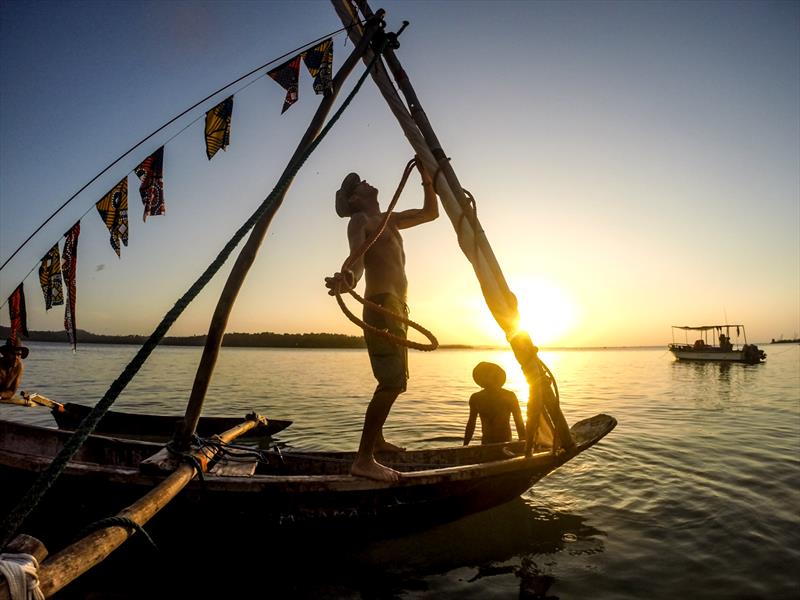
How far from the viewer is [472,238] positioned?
4590mm

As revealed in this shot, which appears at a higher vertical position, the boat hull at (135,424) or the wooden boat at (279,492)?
the wooden boat at (279,492)

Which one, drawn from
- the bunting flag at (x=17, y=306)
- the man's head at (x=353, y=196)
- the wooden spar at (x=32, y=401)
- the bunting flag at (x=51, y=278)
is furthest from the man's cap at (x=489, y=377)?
the wooden spar at (x=32, y=401)

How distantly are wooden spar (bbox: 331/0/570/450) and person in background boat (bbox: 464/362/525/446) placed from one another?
1425 mm

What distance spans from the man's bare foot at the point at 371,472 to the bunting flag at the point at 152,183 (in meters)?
4.61

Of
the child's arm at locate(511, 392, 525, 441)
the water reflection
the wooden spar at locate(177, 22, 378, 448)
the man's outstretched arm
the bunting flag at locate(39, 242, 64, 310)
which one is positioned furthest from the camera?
the bunting flag at locate(39, 242, 64, 310)

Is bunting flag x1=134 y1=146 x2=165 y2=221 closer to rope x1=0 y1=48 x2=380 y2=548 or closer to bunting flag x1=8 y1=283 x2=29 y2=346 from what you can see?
bunting flag x1=8 y1=283 x2=29 y2=346

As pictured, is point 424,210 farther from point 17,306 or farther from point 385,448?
point 17,306

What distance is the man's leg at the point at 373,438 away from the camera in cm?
377

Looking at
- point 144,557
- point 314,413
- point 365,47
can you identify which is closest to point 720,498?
point 144,557

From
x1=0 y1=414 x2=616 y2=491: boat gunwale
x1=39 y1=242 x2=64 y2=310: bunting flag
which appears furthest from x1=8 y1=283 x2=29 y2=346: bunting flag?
x1=0 y1=414 x2=616 y2=491: boat gunwale

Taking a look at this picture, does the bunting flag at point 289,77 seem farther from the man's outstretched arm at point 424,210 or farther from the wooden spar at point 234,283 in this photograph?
the man's outstretched arm at point 424,210

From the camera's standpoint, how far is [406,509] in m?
4.06

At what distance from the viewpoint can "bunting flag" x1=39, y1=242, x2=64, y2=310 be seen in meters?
5.98

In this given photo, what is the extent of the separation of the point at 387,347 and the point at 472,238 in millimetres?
1642
